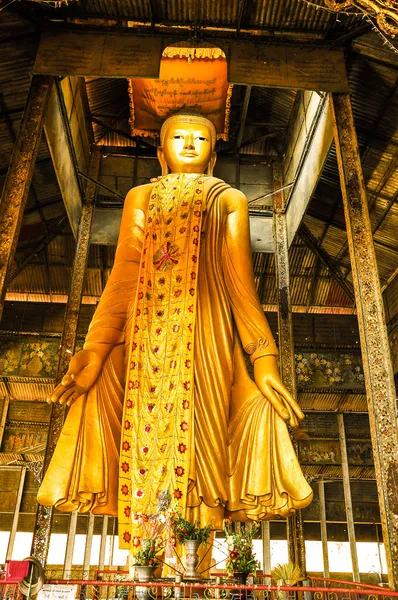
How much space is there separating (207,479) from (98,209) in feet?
18.6

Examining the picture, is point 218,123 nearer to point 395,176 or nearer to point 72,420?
point 395,176

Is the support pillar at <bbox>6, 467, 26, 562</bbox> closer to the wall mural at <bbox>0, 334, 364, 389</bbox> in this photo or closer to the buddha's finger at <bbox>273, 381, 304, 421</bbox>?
the wall mural at <bbox>0, 334, 364, 389</bbox>

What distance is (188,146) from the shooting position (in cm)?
596

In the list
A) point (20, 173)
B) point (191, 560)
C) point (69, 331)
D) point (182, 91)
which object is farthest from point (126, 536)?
point (182, 91)

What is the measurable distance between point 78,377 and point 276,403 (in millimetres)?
1636

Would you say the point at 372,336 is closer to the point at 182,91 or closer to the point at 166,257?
the point at 166,257

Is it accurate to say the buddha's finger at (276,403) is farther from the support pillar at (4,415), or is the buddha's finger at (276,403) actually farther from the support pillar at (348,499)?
the support pillar at (4,415)

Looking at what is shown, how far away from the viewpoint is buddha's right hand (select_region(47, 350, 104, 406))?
15.2ft

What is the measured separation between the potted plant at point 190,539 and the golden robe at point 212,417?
46 cm

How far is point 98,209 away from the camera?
913 cm

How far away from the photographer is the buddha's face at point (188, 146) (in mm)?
5961

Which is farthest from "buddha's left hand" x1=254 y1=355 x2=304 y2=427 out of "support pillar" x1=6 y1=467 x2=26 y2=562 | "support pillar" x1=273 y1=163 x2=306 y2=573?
"support pillar" x1=6 y1=467 x2=26 y2=562

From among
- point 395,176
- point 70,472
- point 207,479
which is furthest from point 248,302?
point 395,176

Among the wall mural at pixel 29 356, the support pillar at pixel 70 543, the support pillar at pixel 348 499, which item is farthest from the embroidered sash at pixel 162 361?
the support pillar at pixel 348 499
